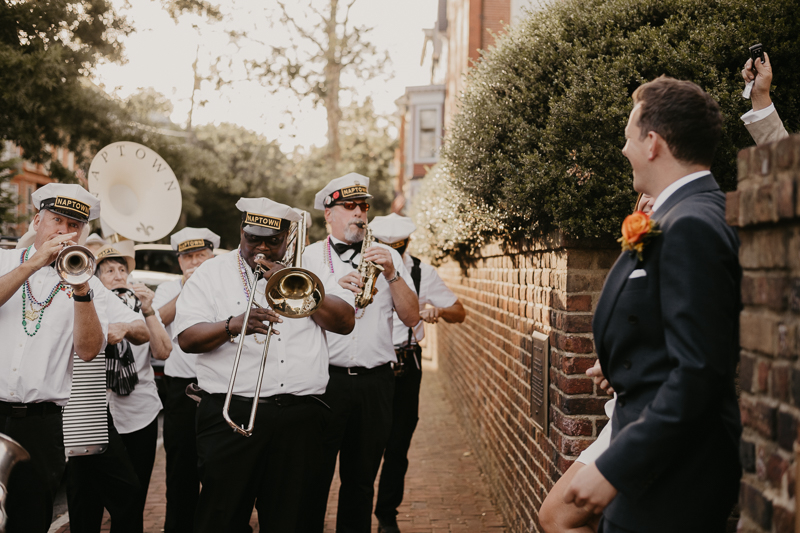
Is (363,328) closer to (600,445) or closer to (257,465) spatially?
(257,465)

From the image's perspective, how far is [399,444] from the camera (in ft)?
19.4

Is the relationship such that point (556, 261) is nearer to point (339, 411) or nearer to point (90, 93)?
point (339, 411)

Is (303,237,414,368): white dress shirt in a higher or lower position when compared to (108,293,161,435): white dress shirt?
higher

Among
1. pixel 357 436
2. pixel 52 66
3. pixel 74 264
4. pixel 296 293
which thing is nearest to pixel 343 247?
pixel 357 436

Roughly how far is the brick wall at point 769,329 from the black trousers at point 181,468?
407 centimetres

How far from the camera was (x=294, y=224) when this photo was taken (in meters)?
4.05

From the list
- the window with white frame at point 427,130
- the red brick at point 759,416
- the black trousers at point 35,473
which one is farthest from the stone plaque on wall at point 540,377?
the window with white frame at point 427,130

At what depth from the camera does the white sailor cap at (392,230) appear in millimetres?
6461

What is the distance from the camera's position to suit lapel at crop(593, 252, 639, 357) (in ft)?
7.44

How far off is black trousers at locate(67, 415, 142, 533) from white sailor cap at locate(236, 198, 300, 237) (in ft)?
6.02

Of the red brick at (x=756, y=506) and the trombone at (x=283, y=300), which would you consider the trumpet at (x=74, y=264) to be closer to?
the trombone at (x=283, y=300)

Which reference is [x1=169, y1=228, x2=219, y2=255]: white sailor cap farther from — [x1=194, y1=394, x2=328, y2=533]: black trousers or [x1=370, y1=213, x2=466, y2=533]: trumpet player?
[x1=194, y1=394, x2=328, y2=533]: black trousers

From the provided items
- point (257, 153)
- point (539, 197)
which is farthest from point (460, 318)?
point (257, 153)

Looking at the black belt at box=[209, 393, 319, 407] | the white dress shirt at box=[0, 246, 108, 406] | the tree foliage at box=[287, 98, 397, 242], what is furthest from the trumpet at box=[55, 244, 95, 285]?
the tree foliage at box=[287, 98, 397, 242]
